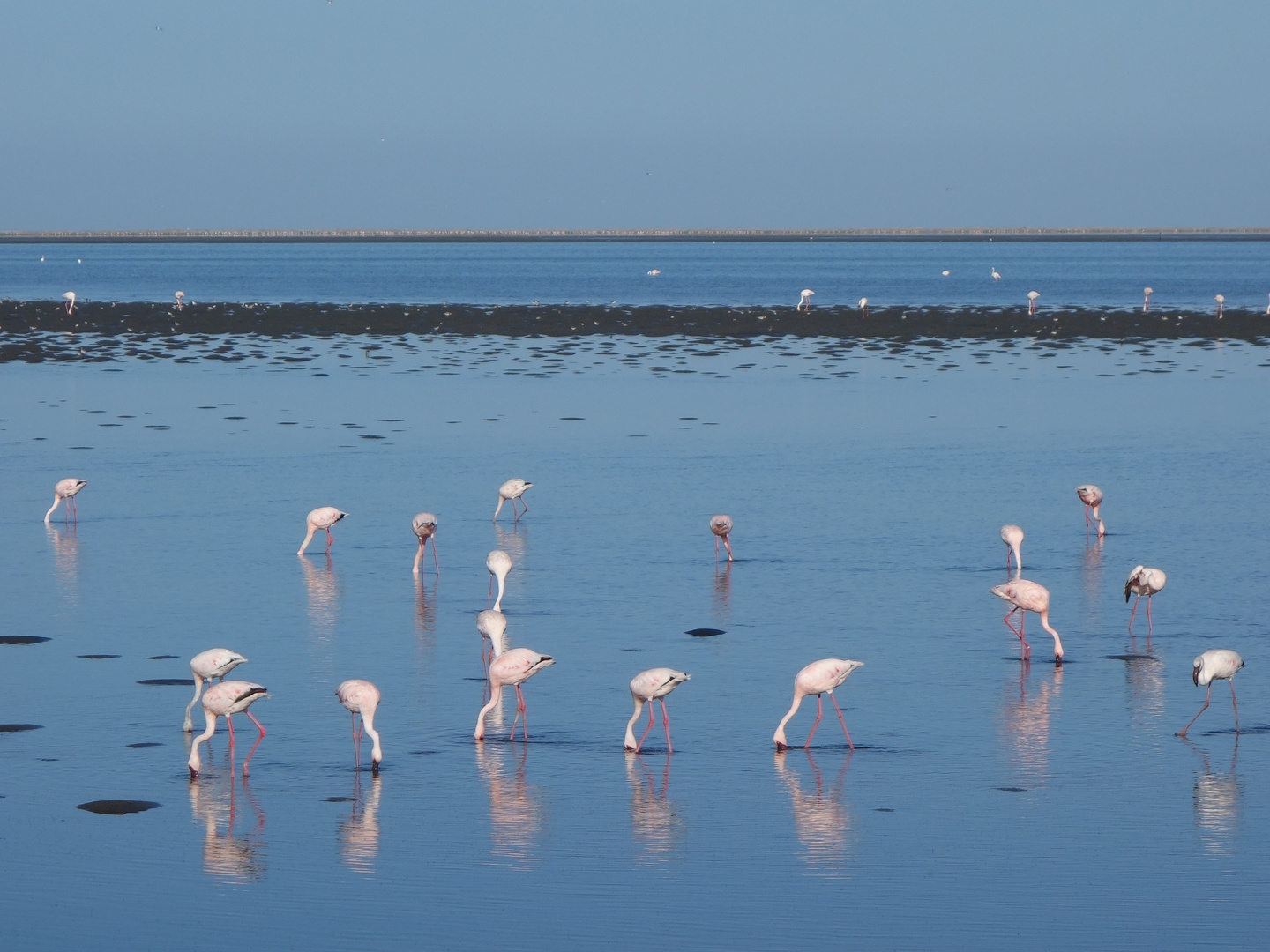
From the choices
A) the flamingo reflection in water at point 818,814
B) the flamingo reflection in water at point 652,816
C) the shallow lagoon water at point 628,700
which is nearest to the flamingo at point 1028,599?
the shallow lagoon water at point 628,700

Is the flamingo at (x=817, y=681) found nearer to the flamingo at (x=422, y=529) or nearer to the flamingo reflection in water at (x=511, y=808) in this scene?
the flamingo reflection in water at (x=511, y=808)

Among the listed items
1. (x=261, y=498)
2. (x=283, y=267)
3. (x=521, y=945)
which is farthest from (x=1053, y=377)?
(x=283, y=267)

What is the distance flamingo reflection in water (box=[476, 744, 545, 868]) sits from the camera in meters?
8.95

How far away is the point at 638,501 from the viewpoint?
800 inches

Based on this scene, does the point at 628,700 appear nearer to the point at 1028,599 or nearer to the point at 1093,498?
the point at 1028,599

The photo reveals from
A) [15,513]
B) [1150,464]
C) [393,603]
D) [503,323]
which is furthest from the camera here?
[503,323]

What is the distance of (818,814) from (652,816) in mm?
890

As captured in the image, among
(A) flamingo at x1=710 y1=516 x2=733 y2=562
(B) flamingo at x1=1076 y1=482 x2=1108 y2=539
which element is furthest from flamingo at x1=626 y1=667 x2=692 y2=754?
(B) flamingo at x1=1076 y1=482 x2=1108 y2=539

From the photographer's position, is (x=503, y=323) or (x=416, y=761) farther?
(x=503, y=323)

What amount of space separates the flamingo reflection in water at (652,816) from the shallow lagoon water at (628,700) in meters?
0.03

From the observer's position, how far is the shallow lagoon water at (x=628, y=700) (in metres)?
8.33

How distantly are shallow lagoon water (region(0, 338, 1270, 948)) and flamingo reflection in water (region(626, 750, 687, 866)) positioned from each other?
3cm

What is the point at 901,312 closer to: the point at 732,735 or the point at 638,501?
the point at 638,501

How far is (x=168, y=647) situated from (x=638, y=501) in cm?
802
